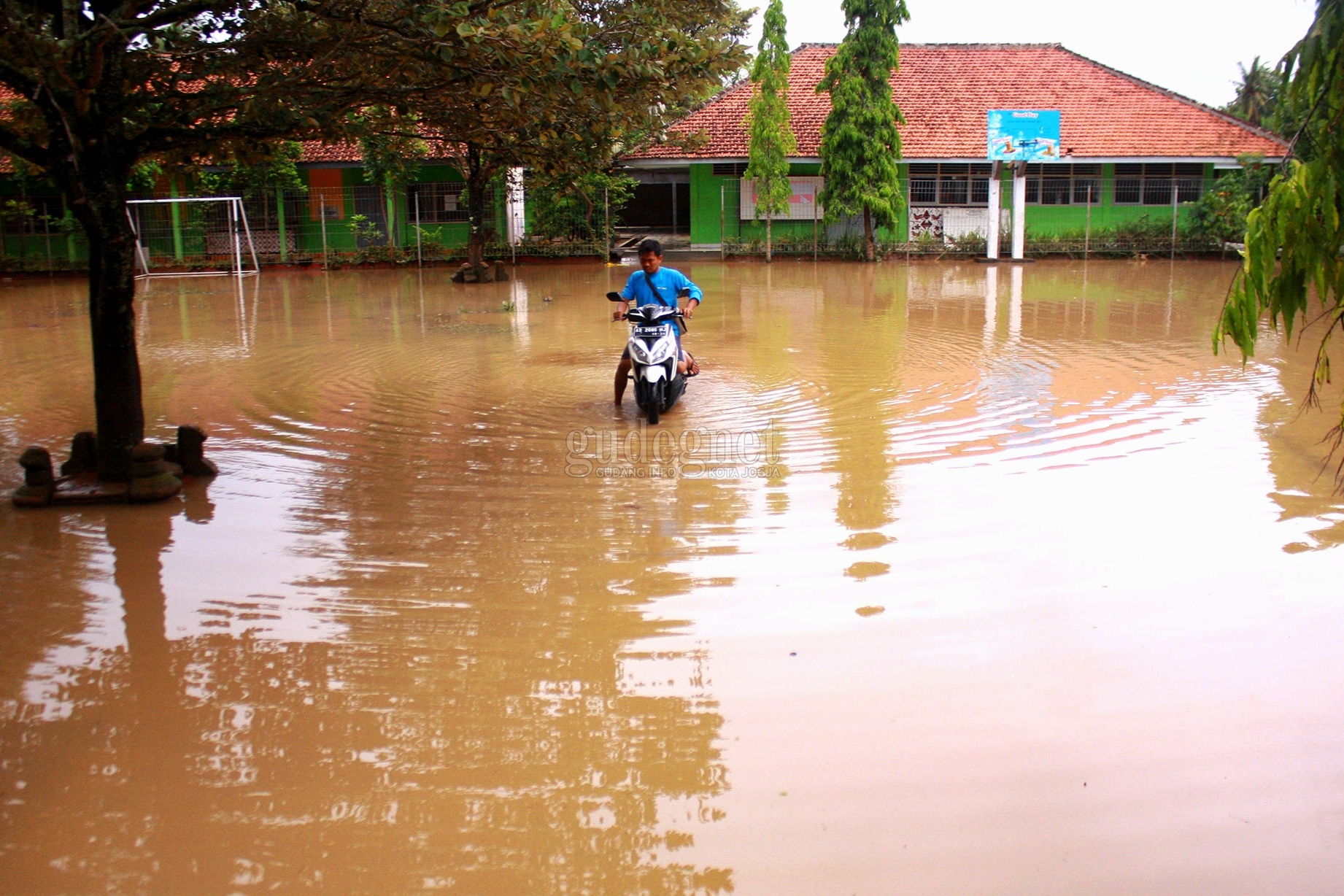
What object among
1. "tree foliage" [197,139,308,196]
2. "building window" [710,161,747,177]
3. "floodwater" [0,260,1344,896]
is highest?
"building window" [710,161,747,177]

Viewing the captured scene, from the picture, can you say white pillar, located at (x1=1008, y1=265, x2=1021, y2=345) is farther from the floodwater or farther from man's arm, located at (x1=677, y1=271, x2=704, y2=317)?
man's arm, located at (x1=677, y1=271, x2=704, y2=317)

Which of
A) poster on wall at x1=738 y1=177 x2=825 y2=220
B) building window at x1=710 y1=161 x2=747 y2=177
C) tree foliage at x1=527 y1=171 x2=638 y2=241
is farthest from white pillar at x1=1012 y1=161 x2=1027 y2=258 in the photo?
tree foliage at x1=527 y1=171 x2=638 y2=241

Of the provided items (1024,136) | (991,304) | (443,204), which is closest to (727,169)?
(1024,136)

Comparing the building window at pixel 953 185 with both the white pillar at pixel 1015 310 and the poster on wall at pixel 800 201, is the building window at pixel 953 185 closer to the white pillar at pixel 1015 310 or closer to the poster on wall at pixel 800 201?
the poster on wall at pixel 800 201

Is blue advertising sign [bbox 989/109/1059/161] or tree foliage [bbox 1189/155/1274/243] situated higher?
blue advertising sign [bbox 989/109/1059/161]

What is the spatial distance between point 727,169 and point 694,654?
89.5 feet

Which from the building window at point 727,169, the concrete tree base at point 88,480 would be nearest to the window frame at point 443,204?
the building window at point 727,169

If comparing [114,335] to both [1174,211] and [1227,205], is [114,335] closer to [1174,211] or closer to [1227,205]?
[1174,211]

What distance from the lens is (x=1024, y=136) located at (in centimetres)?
2767

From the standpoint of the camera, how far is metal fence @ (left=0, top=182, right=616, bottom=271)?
91.4 ft

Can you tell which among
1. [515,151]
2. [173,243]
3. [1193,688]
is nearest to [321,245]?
[173,243]

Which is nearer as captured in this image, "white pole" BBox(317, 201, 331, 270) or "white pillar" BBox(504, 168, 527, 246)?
"white pole" BBox(317, 201, 331, 270)

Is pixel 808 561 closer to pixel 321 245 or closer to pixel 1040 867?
pixel 1040 867

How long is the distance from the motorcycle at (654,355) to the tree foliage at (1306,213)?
5902mm
